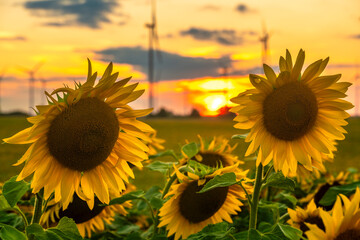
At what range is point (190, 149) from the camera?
110 inches

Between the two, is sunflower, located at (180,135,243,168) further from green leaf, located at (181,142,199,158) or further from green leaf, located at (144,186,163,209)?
green leaf, located at (144,186,163,209)

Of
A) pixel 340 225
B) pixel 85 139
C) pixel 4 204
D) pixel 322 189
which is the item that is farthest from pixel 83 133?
pixel 322 189

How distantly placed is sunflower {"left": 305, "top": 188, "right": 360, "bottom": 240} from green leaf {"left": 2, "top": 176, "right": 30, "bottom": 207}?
1379 mm

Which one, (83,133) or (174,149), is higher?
(83,133)

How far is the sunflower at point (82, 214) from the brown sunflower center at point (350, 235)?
1.50 metres

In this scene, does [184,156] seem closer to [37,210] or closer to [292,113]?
[292,113]

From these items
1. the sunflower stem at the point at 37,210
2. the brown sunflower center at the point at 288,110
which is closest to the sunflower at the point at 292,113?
the brown sunflower center at the point at 288,110

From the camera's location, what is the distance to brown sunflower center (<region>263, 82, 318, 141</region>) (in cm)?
243

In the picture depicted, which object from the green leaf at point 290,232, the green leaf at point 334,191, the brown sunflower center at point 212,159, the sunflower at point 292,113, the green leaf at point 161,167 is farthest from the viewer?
the brown sunflower center at point 212,159

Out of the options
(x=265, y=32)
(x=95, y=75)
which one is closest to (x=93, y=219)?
(x=95, y=75)

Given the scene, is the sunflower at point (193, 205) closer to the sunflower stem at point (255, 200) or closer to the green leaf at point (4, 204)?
the sunflower stem at point (255, 200)

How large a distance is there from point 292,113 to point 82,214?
148cm

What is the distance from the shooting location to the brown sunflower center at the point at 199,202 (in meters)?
2.69

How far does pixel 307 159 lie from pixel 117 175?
1043 mm
